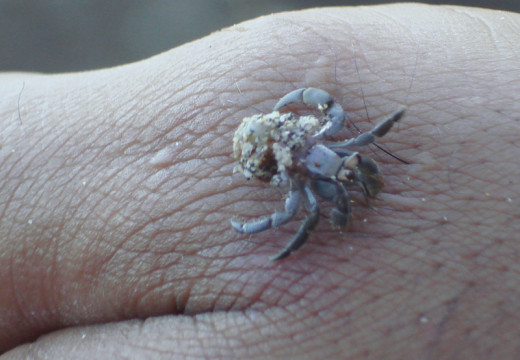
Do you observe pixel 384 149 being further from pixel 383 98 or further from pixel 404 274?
pixel 404 274

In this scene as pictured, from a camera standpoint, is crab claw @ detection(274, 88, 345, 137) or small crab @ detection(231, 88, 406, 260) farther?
crab claw @ detection(274, 88, 345, 137)

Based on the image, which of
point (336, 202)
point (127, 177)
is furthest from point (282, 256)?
point (127, 177)

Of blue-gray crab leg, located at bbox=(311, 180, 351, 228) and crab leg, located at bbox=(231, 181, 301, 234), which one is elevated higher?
blue-gray crab leg, located at bbox=(311, 180, 351, 228)

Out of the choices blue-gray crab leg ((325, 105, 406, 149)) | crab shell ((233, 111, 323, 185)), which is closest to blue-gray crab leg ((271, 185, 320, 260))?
crab shell ((233, 111, 323, 185))

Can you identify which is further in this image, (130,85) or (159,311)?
(130,85)

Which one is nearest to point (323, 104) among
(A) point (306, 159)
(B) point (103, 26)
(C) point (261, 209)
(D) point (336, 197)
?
(A) point (306, 159)

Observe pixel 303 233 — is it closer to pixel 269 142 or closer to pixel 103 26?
pixel 269 142

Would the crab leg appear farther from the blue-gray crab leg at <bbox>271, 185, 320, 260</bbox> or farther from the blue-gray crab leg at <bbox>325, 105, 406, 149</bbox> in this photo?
the blue-gray crab leg at <bbox>325, 105, 406, 149</bbox>

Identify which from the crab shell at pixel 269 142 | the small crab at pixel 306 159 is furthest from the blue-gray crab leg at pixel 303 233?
the crab shell at pixel 269 142

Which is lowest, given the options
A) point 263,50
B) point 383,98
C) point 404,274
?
point 404,274
